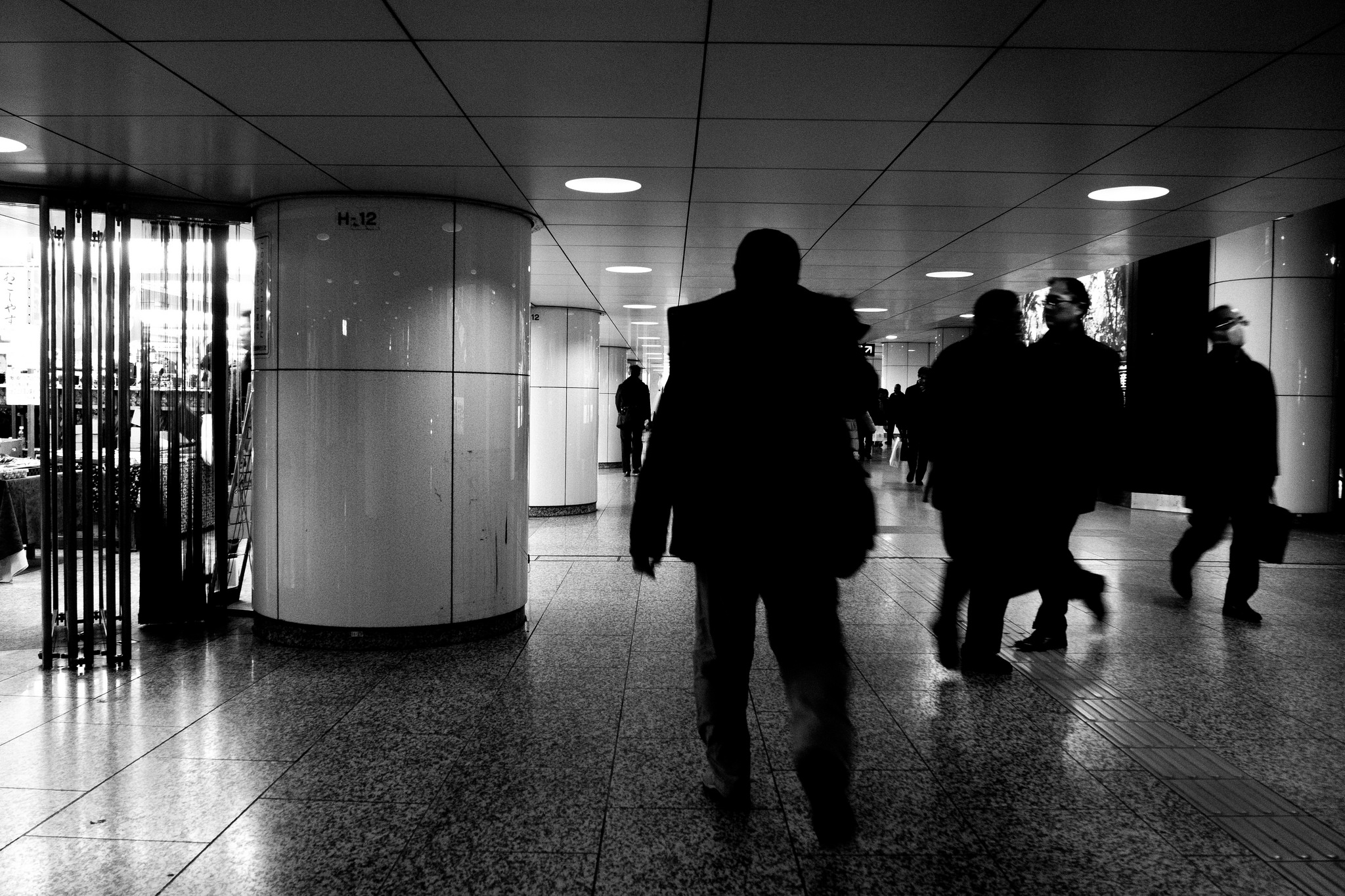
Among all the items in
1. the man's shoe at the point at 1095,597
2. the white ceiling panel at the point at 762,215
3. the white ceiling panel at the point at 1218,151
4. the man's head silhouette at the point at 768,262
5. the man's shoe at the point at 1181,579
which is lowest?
the man's shoe at the point at 1181,579

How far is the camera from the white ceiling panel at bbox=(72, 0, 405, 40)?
336cm

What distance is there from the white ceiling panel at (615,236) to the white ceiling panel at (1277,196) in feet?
12.6

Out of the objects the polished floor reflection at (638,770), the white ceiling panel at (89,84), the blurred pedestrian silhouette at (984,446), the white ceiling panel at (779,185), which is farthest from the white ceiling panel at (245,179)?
the blurred pedestrian silhouette at (984,446)

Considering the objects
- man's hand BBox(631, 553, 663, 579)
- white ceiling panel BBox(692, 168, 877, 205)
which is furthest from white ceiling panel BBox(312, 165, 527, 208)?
man's hand BBox(631, 553, 663, 579)

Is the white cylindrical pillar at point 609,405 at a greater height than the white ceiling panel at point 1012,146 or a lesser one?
lesser

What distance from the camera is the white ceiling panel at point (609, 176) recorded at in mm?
5629

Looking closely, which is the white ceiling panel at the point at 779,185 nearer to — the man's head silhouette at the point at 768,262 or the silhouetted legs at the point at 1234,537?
the man's head silhouette at the point at 768,262

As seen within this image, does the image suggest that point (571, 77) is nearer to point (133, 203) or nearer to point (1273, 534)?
point (133, 203)

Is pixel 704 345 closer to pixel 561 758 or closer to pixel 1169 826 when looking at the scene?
pixel 561 758

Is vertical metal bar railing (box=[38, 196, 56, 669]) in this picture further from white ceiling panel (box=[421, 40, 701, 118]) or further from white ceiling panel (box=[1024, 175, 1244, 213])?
white ceiling panel (box=[1024, 175, 1244, 213])

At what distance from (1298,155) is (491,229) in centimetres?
483

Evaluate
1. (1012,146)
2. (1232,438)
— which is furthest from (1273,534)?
(1012,146)

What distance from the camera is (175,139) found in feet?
16.4

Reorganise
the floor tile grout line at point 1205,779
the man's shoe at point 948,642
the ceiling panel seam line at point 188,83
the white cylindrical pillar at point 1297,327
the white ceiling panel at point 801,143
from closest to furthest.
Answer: the floor tile grout line at point 1205,779, the ceiling panel seam line at point 188,83, the white ceiling panel at point 801,143, the man's shoe at point 948,642, the white cylindrical pillar at point 1297,327
